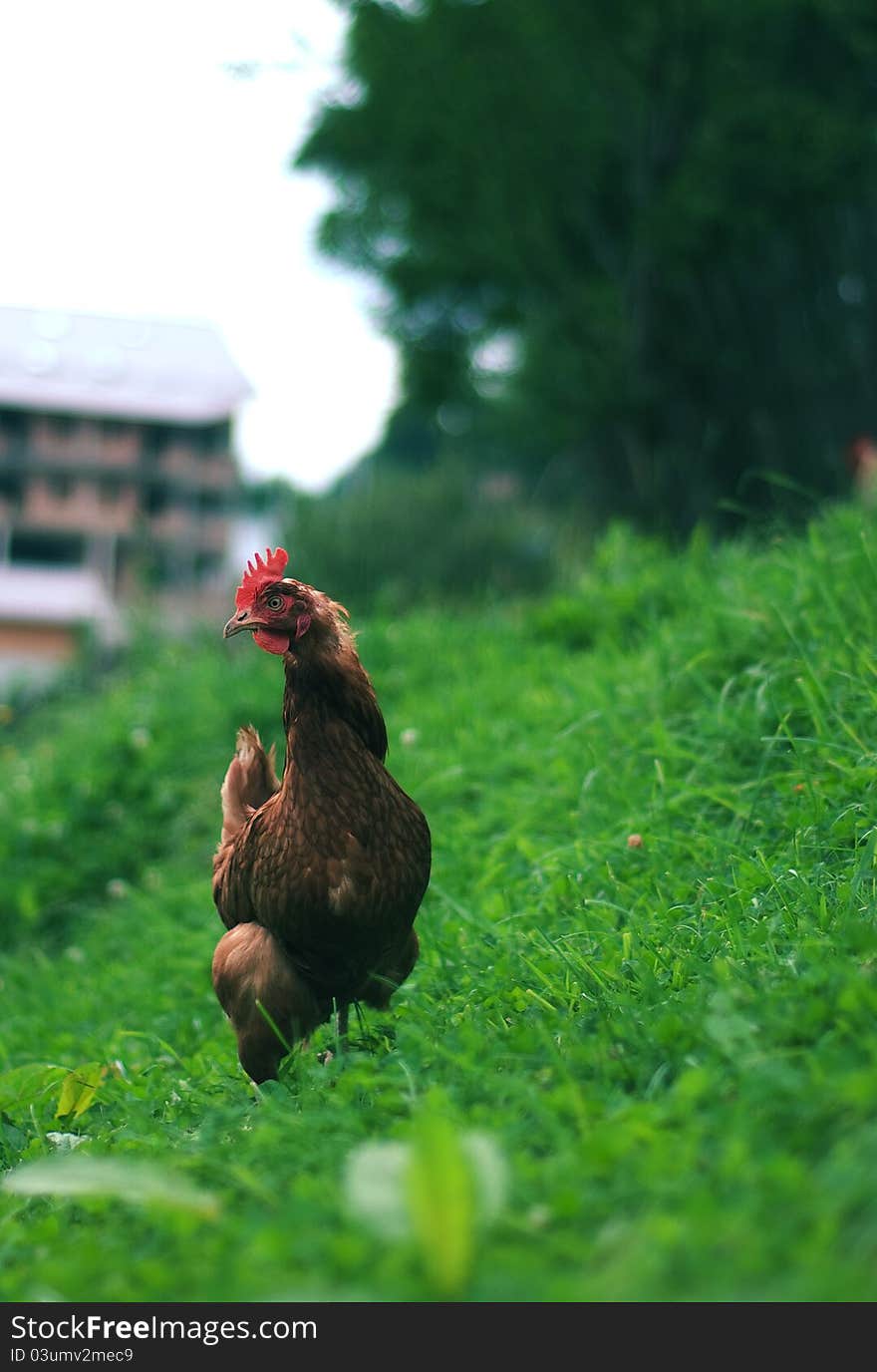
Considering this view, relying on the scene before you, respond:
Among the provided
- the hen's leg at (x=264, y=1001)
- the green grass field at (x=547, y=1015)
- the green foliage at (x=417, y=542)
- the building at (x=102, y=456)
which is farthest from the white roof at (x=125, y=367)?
the hen's leg at (x=264, y=1001)

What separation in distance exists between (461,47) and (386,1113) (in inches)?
464

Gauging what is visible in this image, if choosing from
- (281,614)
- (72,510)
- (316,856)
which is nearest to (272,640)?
(281,614)

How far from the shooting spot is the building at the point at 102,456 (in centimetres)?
1803

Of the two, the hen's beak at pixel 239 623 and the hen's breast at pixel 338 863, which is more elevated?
the hen's beak at pixel 239 623

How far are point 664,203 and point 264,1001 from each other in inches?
423

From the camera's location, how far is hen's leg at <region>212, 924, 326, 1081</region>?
2.43m

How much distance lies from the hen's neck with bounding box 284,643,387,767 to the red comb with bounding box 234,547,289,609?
15cm

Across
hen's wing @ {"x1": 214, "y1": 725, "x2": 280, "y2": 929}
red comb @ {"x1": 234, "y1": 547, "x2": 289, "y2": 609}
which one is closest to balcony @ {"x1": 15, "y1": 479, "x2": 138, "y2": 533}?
hen's wing @ {"x1": 214, "y1": 725, "x2": 280, "y2": 929}

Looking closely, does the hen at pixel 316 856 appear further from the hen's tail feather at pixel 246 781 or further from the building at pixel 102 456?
the building at pixel 102 456

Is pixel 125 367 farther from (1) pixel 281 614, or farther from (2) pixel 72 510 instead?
(1) pixel 281 614

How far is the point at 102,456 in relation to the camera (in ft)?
75.0
